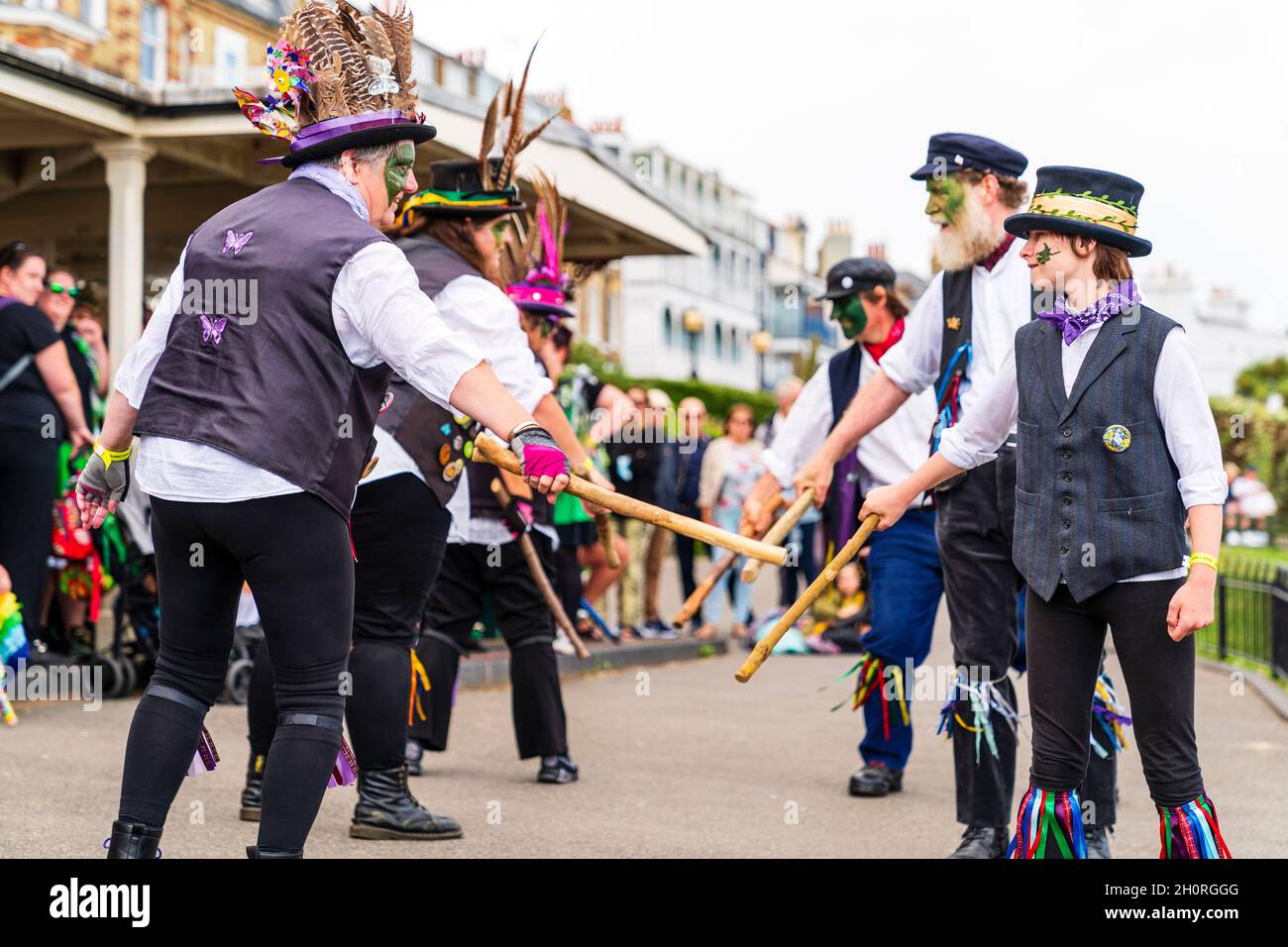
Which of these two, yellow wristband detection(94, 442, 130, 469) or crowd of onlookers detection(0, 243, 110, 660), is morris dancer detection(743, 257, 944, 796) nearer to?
yellow wristband detection(94, 442, 130, 469)

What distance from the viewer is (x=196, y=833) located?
5297 millimetres

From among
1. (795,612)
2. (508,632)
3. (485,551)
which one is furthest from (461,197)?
(795,612)

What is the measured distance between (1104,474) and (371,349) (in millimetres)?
1796

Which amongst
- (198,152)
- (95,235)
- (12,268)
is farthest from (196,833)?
(95,235)

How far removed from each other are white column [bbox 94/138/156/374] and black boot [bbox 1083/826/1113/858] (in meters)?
6.94

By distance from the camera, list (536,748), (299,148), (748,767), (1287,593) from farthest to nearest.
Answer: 1. (1287,593)
2. (748,767)
3. (536,748)
4. (299,148)

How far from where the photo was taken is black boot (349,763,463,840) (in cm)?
538

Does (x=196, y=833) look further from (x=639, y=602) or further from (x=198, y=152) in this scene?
(x=639, y=602)

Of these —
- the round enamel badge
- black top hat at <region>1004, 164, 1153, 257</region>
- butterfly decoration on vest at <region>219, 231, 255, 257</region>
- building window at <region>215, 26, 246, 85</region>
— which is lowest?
the round enamel badge

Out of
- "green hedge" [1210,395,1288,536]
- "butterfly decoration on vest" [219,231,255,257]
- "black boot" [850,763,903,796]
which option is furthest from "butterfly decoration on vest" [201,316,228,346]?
"green hedge" [1210,395,1288,536]

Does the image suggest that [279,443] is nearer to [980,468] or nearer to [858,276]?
[980,468]
